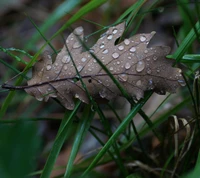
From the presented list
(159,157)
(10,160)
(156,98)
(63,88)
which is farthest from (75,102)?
(156,98)

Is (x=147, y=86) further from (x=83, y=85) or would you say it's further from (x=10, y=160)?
(x=10, y=160)

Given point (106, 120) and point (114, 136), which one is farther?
point (106, 120)

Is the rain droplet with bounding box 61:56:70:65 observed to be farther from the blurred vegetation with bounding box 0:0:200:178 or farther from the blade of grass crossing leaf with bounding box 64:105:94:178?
the blade of grass crossing leaf with bounding box 64:105:94:178

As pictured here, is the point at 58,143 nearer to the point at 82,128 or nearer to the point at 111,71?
the point at 82,128

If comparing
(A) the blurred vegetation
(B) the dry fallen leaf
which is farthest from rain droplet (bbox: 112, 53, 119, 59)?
(A) the blurred vegetation

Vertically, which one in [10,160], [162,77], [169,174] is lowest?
[169,174]

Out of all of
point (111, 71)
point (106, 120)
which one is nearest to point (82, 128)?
point (106, 120)

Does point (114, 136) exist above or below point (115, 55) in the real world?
below
